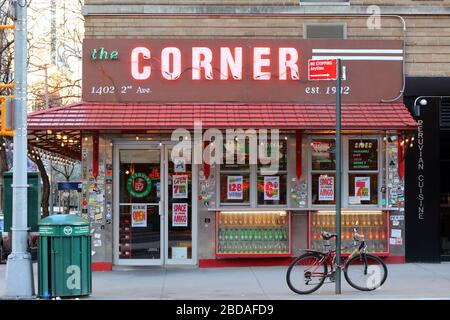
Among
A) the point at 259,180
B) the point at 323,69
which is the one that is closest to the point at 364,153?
the point at 259,180

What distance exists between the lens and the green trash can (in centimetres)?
884

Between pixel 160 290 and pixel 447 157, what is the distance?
6685mm

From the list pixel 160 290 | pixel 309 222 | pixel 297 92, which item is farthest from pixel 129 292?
pixel 297 92

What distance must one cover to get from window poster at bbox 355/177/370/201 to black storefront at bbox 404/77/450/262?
2.60ft

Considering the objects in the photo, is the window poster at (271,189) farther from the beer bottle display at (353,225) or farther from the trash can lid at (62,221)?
the trash can lid at (62,221)

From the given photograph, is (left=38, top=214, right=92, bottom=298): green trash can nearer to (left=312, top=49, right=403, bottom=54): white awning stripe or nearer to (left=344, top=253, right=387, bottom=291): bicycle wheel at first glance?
(left=344, top=253, right=387, bottom=291): bicycle wheel

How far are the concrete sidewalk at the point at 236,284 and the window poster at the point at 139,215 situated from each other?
90 centimetres

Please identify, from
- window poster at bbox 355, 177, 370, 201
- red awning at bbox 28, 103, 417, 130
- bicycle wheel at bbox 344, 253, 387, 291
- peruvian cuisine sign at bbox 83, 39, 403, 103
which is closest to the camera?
bicycle wheel at bbox 344, 253, 387, 291

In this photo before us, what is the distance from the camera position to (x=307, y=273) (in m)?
9.53

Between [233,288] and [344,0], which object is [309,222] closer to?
[233,288]

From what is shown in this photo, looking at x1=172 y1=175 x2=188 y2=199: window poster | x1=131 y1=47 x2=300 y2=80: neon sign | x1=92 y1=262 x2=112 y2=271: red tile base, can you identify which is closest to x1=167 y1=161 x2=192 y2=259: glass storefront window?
x1=172 y1=175 x2=188 y2=199: window poster

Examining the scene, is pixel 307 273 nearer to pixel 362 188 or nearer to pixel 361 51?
pixel 362 188

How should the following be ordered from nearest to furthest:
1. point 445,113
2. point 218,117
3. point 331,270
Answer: point 331,270, point 218,117, point 445,113

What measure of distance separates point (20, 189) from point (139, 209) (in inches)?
143
